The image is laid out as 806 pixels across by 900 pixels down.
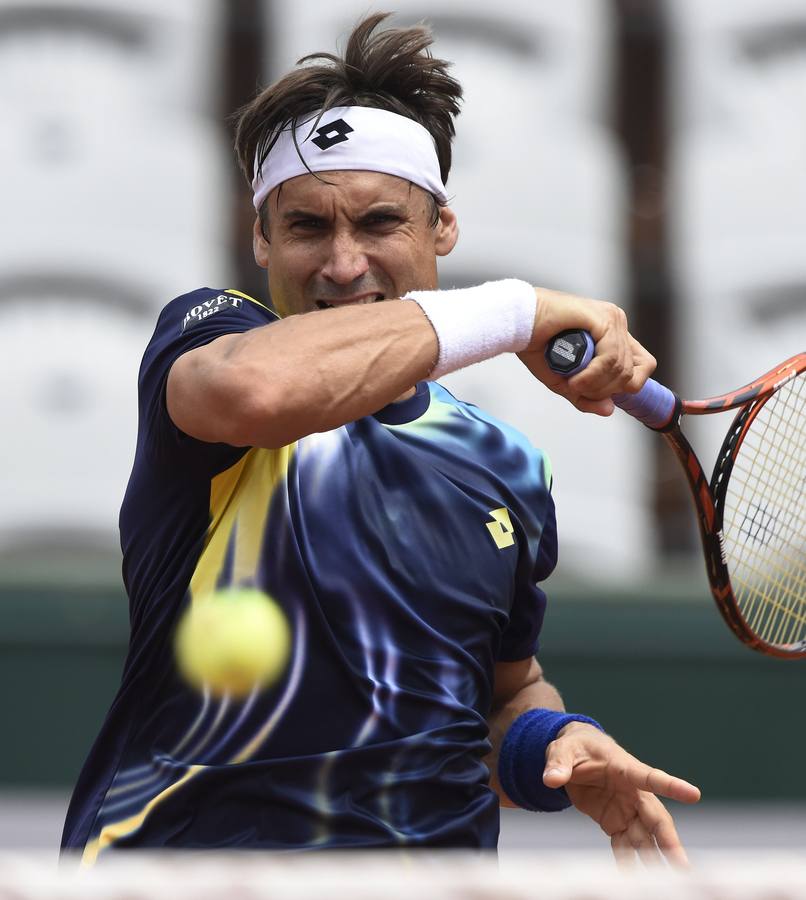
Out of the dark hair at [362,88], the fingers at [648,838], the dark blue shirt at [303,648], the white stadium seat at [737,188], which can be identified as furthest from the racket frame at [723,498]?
Result: the white stadium seat at [737,188]

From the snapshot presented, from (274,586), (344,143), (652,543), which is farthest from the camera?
(652,543)

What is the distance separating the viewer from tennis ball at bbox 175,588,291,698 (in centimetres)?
269

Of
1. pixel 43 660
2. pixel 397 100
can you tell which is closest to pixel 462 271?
pixel 43 660

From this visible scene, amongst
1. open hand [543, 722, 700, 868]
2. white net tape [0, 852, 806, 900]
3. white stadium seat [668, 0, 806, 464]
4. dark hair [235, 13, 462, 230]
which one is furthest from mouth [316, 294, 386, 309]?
white stadium seat [668, 0, 806, 464]

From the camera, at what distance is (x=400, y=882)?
159cm

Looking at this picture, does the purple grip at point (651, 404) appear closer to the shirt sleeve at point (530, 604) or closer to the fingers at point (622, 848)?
the shirt sleeve at point (530, 604)

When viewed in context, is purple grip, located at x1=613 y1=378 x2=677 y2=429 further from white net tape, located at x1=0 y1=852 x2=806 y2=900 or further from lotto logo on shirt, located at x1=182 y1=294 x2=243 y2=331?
white net tape, located at x1=0 y1=852 x2=806 y2=900

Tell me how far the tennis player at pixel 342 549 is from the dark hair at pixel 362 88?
112mm

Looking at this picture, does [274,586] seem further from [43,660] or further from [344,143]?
[43,660]

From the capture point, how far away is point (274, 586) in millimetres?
Result: 2707

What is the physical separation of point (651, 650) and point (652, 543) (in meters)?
0.59

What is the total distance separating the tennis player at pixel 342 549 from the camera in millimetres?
2594

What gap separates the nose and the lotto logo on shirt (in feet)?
0.77

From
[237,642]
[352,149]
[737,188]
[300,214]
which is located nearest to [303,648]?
[237,642]
